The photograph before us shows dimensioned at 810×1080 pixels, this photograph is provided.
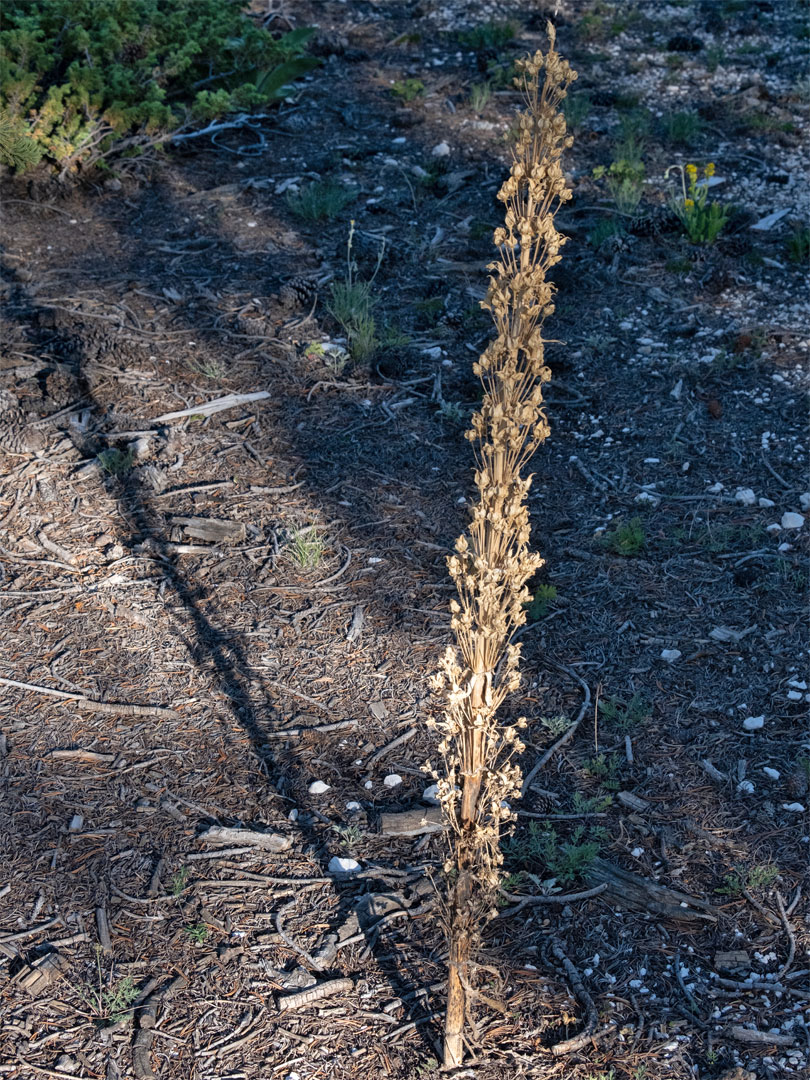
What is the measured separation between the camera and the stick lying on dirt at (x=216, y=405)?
5.55 meters

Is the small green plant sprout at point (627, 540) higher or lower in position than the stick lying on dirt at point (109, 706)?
lower

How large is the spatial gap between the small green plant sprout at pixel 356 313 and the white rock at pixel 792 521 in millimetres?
2583

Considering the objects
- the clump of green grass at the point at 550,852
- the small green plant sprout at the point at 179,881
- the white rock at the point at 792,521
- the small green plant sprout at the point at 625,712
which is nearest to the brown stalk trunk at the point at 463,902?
the clump of green grass at the point at 550,852

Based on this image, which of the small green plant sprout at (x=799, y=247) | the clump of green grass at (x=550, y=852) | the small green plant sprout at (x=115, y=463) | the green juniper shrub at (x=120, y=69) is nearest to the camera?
the clump of green grass at (x=550, y=852)

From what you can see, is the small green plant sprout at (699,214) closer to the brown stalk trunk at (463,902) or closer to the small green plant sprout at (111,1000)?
the brown stalk trunk at (463,902)

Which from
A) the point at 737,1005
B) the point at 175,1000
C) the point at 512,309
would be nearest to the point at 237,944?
the point at 175,1000

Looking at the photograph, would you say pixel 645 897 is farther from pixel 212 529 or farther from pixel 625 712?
pixel 212 529

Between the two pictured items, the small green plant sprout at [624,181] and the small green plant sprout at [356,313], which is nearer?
the small green plant sprout at [356,313]

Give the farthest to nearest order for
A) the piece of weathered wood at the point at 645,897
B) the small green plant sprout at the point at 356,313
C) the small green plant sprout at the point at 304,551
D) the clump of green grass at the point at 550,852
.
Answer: the small green plant sprout at the point at 356,313 < the small green plant sprout at the point at 304,551 < the clump of green grass at the point at 550,852 < the piece of weathered wood at the point at 645,897

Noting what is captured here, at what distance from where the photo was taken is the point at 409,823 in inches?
141

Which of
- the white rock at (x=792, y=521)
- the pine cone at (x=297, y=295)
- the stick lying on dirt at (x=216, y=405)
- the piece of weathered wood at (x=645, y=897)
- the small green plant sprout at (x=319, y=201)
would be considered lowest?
the white rock at (x=792, y=521)

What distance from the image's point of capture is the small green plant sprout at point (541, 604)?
446cm

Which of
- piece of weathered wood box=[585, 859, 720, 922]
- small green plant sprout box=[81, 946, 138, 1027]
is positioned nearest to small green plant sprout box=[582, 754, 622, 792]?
piece of weathered wood box=[585, 859, 720, 922]

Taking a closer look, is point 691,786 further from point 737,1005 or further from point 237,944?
point 237,944
